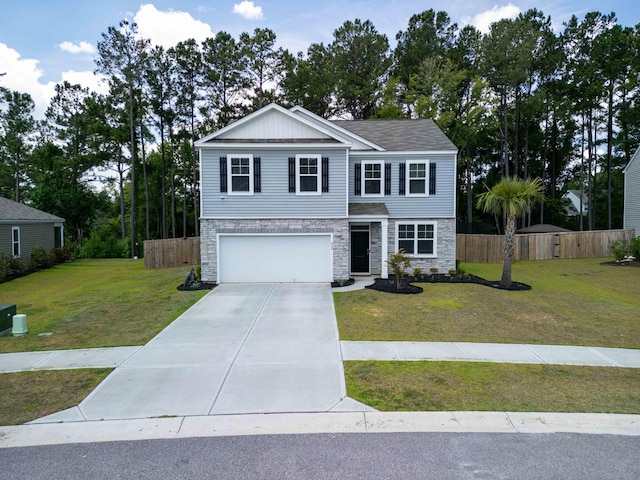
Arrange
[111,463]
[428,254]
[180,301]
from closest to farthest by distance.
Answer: [111,463] < [180,301] < [428,254]

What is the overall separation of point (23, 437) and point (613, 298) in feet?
50.1

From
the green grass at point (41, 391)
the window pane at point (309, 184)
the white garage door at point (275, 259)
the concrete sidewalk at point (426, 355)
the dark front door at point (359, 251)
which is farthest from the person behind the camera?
the dark front door at point (359, 251)

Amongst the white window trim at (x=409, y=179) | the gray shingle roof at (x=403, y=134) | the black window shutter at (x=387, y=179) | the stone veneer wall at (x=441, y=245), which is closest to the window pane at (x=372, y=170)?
the black window shutter at (x=387, y=179)

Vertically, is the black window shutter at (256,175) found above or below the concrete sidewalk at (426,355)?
above

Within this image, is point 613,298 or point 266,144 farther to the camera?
point 266,144

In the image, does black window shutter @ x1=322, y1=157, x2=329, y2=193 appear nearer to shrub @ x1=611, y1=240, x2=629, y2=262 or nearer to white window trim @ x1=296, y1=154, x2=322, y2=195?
white window trim @ x1=296, y1=154, x2=322, y2=195

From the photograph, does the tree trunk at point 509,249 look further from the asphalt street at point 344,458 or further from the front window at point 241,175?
the asphalt street at point 344,458

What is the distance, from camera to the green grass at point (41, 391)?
537cm

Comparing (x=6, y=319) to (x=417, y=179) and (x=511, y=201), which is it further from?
(x=511, y=201)

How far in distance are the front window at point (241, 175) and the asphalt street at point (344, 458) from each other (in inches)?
448

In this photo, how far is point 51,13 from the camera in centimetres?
1429

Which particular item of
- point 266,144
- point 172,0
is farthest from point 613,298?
point 172,0

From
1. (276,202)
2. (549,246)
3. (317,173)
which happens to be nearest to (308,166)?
(317,173)

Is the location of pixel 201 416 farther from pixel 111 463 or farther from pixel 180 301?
pixel 180 301
